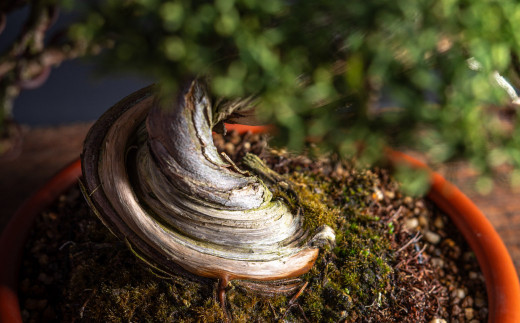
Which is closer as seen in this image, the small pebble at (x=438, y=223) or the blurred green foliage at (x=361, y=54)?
the blurred green foliage at (x=361, y=54)

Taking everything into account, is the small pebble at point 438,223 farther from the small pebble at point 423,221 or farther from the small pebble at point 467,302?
the small pebble at point 467,302

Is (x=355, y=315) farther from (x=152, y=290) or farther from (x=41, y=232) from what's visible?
(x=41, y=232)

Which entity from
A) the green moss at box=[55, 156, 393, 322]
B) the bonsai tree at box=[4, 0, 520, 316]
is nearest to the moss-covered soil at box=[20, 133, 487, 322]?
the green moss at box=[55, 156, 393, 322]

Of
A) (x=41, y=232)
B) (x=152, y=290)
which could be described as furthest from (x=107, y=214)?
(x=41, y=232)

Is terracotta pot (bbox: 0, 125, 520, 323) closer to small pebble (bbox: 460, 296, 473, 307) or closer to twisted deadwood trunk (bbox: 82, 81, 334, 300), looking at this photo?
small pebble (bbox: 460, 296, 473, 307)

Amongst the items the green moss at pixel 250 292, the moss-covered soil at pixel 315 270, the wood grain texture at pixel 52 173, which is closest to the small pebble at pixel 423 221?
the moss-covered soil at pixel 315 270
